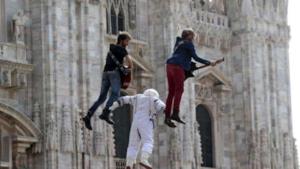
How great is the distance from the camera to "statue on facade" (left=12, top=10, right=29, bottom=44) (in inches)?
1176

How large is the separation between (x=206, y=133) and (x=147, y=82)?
3251 mm

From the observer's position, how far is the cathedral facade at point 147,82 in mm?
29828

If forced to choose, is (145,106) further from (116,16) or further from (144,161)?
(116,16)

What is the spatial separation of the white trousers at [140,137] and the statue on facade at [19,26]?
15.9 meters

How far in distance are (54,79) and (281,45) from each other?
10.5 meters

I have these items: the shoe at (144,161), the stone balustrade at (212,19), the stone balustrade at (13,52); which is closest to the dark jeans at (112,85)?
the shoe at (144,161)

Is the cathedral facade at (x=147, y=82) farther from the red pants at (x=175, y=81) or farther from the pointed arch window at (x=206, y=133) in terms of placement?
the red pants at (x=175, y=81)

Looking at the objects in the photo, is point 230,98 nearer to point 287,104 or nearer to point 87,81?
point 287,104

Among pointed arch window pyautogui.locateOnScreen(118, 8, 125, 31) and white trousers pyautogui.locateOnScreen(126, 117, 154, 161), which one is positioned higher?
pointed arch window pyautogui.locateOnScreen(118, 8, 125, 31)

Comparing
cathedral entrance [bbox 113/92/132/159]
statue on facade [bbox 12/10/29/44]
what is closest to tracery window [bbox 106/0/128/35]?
cathedral entrance [bbox 113/92/132/159]

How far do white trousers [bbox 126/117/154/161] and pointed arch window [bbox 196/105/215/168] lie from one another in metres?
21.0

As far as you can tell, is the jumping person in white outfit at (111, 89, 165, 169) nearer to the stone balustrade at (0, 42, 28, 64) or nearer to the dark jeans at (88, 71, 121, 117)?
the dark jeans at (88, 71, 121, 117)

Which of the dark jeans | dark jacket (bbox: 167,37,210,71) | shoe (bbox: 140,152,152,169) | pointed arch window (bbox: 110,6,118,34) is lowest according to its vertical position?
shoe (bbox: 140,152,152,169)

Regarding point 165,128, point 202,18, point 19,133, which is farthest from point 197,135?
point 19,133
